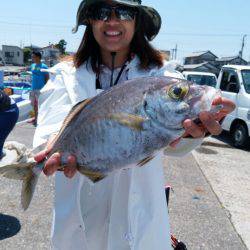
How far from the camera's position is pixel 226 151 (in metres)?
9.93

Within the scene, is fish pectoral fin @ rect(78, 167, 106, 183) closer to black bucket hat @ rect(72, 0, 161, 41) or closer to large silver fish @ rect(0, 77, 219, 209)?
large silver fish @ rect(0, 77, 219, 209)

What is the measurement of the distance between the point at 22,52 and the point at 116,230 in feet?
308

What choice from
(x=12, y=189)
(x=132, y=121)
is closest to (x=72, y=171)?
(x=132, y=121)

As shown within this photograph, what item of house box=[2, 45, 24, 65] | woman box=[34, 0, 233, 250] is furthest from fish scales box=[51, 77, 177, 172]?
house box=[2, 45, 24, 65]

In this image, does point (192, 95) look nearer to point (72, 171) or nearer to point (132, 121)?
point (132, 121)

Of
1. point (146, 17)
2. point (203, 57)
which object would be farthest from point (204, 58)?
point (146, 17)

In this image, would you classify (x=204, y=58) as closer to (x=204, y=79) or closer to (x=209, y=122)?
(x=204, y=79)

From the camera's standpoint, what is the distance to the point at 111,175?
7.52ft

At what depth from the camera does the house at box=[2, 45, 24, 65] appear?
90500 millimetres

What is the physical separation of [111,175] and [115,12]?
0.88m

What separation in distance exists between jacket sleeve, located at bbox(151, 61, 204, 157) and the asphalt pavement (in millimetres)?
2383

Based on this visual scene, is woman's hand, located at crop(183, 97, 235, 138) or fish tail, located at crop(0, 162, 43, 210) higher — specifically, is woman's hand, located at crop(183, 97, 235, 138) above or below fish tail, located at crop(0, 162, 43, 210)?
above

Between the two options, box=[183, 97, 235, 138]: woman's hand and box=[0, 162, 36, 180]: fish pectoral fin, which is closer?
box=[183, 97, 235, 138]: woman's hand

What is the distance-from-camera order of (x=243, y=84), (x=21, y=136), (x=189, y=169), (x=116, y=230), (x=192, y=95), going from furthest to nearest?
(x=243, y=84), (x=21, y=136), (x=189, y=169), (x=116, y=230), (x=192, y=95)
